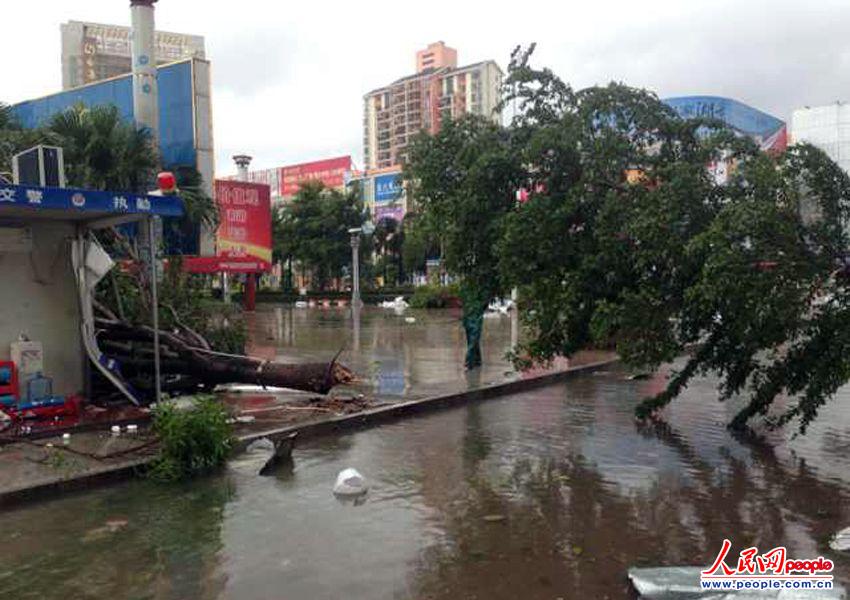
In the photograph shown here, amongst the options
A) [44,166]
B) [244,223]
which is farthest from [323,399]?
[244,223]

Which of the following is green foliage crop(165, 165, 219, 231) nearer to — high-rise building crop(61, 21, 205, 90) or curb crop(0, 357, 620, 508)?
curb crop(0, 357, 620, 508)

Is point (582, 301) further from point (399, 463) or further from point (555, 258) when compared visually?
point (399, 463)

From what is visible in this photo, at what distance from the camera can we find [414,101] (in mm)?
114250

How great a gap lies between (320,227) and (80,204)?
46687mm

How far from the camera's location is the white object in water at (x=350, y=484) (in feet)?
21.0

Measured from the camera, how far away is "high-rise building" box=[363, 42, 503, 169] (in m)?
105

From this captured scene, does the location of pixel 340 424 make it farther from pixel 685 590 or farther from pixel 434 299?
pixel 434 299

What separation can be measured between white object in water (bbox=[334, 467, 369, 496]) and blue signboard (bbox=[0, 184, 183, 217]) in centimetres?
408

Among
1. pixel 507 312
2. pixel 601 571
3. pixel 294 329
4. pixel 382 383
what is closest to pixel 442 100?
pixel 507 312

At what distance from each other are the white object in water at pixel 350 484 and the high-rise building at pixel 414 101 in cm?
9307

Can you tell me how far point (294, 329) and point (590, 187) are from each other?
61.9 ft

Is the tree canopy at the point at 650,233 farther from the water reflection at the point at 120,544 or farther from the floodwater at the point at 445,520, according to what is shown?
the water reflection at the point at 120,544

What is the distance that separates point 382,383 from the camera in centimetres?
1252

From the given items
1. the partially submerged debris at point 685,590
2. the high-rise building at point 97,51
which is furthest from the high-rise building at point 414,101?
the partially submerged debris at point 685,590
